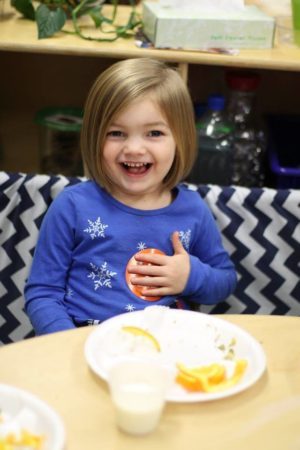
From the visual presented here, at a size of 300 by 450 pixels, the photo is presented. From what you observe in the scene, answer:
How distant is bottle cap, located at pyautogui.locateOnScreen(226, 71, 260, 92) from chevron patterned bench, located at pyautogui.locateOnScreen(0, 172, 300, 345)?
0.54 metres

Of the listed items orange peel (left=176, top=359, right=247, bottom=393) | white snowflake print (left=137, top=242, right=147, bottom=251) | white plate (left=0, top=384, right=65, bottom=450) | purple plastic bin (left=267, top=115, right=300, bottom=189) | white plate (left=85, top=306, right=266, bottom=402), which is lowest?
purple plastic bin (left=267, top=115, right=300, bottom=189)

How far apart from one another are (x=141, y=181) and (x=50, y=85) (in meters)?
1.27

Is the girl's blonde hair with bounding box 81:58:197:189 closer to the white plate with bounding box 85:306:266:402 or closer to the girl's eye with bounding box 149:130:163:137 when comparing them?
the girl's eye with bounding box 149:130:163:137

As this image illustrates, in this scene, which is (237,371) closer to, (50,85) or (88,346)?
(88,346)

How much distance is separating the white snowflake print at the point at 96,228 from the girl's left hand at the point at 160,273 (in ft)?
0.28

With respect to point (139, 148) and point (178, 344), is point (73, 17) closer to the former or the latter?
point (139, 148)

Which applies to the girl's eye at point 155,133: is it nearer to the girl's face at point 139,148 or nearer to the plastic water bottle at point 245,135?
the girl's face at point 139,148

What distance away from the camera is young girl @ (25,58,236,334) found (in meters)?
1.29

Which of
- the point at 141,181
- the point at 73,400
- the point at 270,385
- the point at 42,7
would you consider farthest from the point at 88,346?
the point at 42,7

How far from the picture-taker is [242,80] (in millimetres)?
Answer: 2104

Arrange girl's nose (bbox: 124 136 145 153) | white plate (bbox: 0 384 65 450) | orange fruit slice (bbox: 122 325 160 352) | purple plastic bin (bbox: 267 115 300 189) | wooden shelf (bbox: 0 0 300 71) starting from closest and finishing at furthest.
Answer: white plate (bbox: 0 384 65 450)
orange fruit slice (bbox: 122 325 160 352)
girl's nose (bbox: 124 136 145 153)
wooden shelf (bbox: 0 0 300 71)
purple plastic bin (bbox: 267 115 300 189)

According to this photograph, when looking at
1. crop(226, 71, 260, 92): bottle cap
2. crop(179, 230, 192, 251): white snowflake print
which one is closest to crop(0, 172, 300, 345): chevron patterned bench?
→ crop(179, 230, 192, 251): white snowflake print

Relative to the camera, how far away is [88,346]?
93 centimetres

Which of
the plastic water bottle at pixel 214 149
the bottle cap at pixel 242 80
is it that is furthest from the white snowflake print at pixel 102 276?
the bottle cap at pixel 242 80
